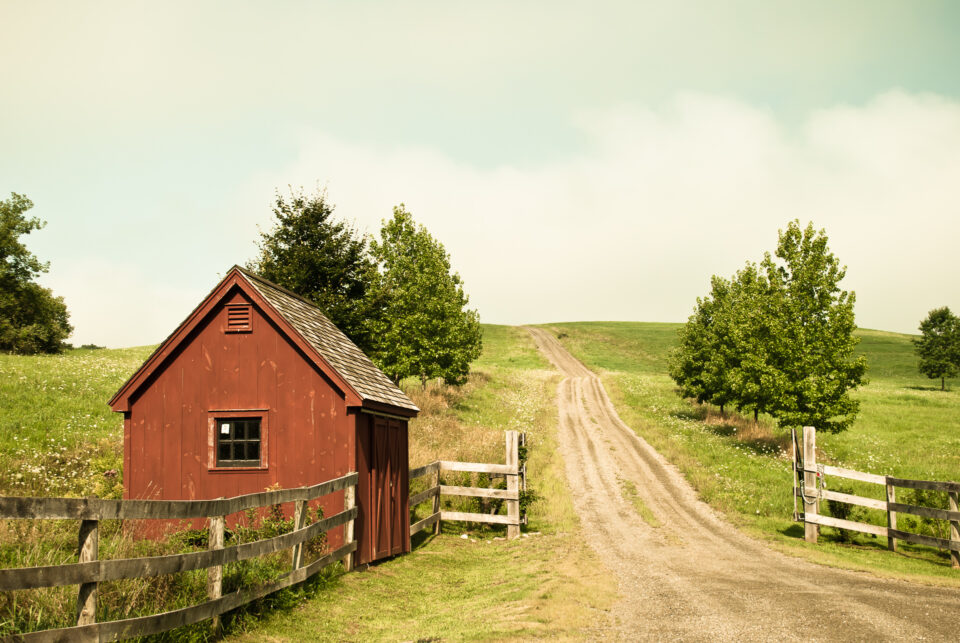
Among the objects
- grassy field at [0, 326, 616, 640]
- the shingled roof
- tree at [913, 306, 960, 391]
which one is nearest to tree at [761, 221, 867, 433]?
grassy field at [0, 326, 616, 640]

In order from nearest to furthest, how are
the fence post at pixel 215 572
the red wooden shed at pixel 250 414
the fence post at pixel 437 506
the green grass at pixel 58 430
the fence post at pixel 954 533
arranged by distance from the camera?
the fence post at pixel 215 572 → the red wooden shed at pixel 250 414 → the fence post at pixel 954 533 → the green grass at pixel 58 430 → the fence post at pixel 437 506

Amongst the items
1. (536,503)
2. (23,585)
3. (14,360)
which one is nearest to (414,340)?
(536,503)

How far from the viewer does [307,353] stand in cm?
1364

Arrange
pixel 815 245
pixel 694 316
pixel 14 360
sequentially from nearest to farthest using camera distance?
pixel 815 245
pixel 14 360
pixel 694 316

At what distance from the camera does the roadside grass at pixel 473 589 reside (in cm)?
848

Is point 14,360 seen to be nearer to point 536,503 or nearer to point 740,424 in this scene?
point 536,503

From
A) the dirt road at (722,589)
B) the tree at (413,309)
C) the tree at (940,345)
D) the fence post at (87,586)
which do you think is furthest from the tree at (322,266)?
the tree at (940,345)

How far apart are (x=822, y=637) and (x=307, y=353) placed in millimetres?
9854

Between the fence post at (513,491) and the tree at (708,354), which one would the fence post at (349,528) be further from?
the tree at (708,354)

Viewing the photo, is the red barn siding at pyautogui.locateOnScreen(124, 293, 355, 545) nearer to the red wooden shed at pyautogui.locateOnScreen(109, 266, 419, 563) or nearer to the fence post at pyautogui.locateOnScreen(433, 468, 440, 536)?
the red wooden shed at pyautogui.locateOnScreen(109, 266, 419, 563)

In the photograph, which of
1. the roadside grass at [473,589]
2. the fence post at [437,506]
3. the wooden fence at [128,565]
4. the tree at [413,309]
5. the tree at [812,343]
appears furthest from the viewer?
the tree at [413,309]

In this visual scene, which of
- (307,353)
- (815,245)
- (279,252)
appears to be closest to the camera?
(307,353)

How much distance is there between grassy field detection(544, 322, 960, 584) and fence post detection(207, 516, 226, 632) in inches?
457

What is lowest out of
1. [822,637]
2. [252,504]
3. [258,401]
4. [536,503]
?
[536,503]
